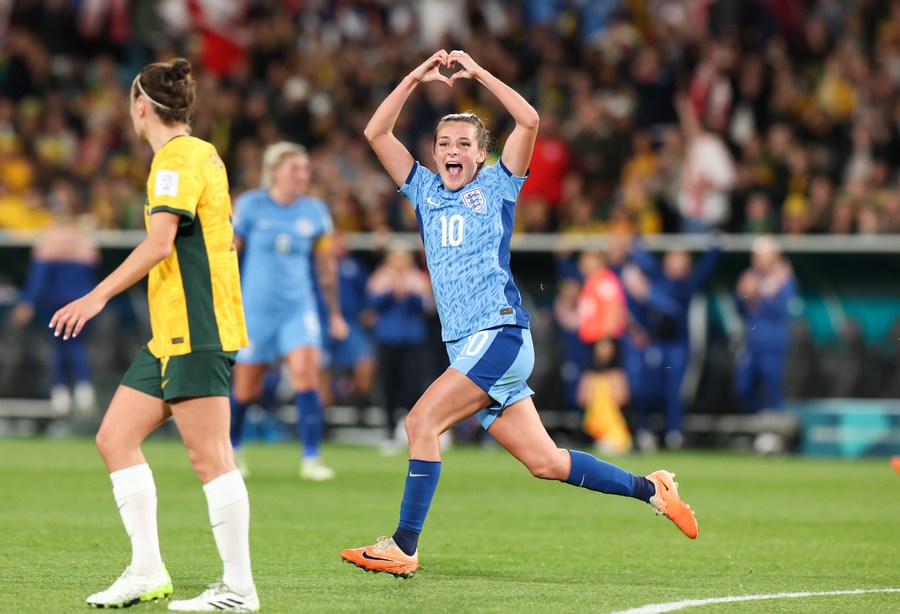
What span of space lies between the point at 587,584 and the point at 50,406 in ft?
42.1

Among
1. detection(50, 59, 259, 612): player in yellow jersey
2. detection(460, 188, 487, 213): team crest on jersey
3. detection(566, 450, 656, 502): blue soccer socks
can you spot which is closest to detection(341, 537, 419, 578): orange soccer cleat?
detection(566, 450, 656, 502): blue soccer socks

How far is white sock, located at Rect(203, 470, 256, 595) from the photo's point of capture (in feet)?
20.8

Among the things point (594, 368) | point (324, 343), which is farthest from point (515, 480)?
point (324, 343)

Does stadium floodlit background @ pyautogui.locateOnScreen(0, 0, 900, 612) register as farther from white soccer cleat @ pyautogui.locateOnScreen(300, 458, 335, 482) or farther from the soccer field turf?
white soccer cleat @ pyautogui.locateOnScreen(300, 458, 335, 482)

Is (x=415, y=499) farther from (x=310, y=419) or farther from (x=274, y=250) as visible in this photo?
(x=274, y=250)

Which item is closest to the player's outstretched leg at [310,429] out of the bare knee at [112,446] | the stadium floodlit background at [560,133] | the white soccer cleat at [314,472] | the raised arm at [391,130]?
the white soccer cleat at [314,472]

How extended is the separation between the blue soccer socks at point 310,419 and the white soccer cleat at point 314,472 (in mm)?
56

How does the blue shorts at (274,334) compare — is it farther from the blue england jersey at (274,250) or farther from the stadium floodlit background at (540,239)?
the stadium floodlit background at (540,239)

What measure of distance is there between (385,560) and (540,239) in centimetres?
1169

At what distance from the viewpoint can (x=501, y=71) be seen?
2234cm

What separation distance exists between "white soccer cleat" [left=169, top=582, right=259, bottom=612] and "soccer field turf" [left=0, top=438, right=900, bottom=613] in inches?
5.2

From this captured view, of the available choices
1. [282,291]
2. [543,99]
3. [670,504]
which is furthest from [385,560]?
[543,99]

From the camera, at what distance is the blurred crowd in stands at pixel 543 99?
1969 cm

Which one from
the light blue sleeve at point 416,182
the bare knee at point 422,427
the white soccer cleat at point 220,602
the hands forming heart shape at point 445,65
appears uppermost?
the hands forming heart shape at point 445,65
